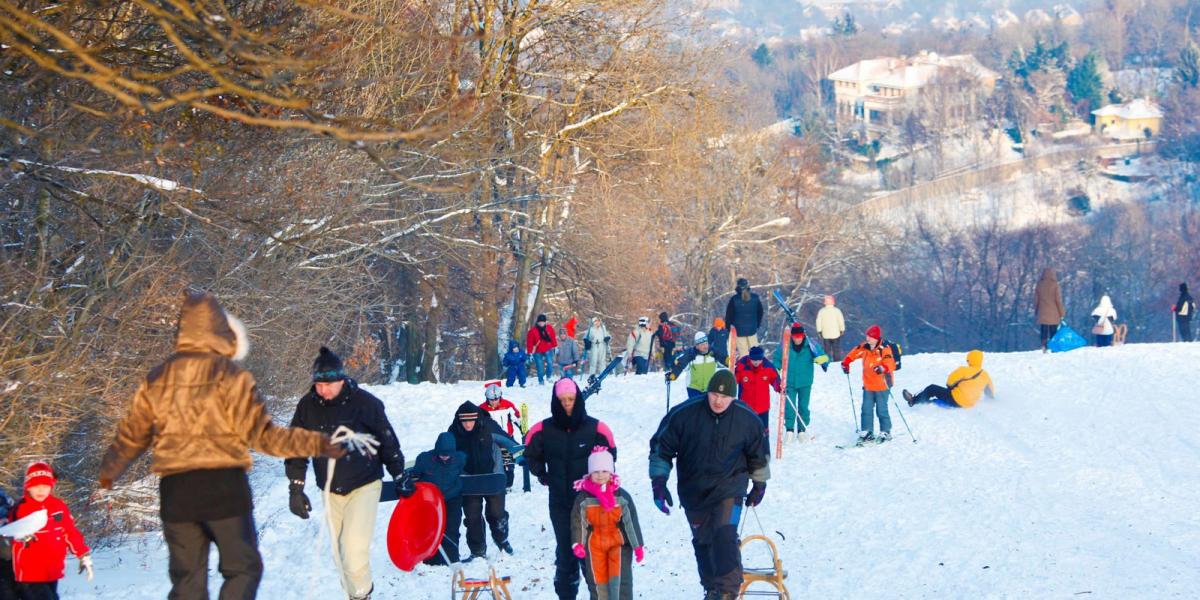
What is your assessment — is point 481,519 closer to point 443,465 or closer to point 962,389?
point 443,465

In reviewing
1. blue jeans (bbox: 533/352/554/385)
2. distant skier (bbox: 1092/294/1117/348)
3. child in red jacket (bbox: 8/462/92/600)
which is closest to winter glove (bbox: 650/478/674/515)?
child in red jacket (bbox: 8/462/92/600)

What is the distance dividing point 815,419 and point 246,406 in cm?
1299

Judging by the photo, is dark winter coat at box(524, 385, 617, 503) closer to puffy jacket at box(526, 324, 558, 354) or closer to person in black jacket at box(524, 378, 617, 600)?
person in black jacket at box(524, 378, 617, 600)

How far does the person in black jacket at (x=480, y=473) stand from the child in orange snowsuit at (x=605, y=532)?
270 cm

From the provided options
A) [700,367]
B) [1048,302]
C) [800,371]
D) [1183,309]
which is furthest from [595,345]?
[1183,309]

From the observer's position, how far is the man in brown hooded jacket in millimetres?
6121

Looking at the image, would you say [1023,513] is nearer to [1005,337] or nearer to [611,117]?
[611,117]

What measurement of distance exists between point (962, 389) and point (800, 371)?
10.7 ft

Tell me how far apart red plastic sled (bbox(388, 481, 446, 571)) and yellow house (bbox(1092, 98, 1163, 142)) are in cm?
12634

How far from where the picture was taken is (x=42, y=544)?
8164mm

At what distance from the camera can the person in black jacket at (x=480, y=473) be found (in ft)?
35.7

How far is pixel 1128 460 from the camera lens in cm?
1494

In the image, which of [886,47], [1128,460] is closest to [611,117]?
[1128,460]

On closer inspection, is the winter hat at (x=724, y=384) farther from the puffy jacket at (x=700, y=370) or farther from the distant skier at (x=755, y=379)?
the puffy jacket at (x=700, y=370)
